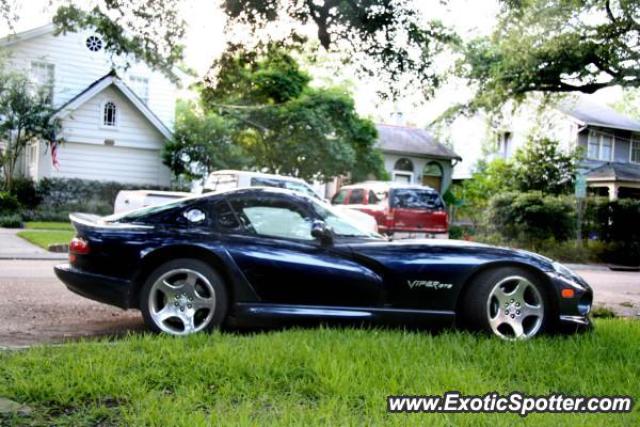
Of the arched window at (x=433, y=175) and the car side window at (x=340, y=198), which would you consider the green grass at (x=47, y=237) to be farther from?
the arched window at (x=433, y=175)

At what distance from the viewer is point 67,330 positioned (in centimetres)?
564

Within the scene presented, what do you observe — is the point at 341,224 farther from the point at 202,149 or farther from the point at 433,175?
the point at 433,175

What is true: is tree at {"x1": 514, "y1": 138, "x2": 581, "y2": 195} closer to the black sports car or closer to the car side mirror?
the black sports car

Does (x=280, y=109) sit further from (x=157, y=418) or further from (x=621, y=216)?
(x=157, y=418)

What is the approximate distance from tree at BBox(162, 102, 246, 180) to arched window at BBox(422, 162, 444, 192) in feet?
45.7

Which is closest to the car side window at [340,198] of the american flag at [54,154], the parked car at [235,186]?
the parked car at [235,186]

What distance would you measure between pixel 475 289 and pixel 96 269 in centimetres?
306

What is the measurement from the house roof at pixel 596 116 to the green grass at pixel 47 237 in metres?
21.3

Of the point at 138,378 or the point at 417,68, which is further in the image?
the point at 417,68

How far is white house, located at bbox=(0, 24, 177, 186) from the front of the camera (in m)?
22.4

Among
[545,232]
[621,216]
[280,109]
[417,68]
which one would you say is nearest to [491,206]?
[545,232]

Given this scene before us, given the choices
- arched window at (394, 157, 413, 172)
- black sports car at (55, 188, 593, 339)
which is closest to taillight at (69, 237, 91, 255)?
black sports car at (55, 188, 593, 339)

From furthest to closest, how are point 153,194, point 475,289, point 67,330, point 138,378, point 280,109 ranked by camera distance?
point 280,109
point 153,194
point 67,330
point 475,289
point 138,378

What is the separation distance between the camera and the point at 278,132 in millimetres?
23641
